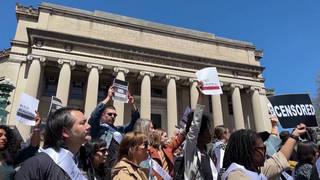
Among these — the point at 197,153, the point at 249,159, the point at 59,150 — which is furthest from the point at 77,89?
the point at 249,159

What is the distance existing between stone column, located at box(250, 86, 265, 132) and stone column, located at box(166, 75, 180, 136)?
10136mm

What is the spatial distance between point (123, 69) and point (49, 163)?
73.7ft

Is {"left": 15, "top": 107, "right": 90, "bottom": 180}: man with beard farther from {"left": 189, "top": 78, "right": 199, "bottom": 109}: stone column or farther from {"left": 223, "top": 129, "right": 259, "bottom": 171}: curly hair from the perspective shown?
{"left": 189, "top": 78, "right": 199, "bottom": 109}: stone column

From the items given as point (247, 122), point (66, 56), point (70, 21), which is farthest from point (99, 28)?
point (247, 122)

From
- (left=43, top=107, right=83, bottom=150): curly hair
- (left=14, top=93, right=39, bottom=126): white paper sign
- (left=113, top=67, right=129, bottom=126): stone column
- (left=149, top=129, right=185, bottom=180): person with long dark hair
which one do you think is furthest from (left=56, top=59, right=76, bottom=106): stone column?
(left=43, top=107, right=83, bottom=150): curly hair

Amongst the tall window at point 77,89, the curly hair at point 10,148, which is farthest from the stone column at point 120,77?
the curly hair at point 10,148

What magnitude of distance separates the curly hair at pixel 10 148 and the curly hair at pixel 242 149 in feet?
9.92

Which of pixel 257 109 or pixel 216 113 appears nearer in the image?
pixel 216 113

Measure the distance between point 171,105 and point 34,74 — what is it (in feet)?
43.4

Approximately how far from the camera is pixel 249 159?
2609 mm

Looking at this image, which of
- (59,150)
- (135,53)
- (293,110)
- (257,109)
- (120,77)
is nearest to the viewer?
(59,150)

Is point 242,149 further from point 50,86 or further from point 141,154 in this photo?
point 50,86

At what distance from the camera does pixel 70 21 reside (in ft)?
83.6

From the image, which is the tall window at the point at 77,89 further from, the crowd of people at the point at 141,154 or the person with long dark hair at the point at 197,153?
the person with long dark hair at the point at 197,153
